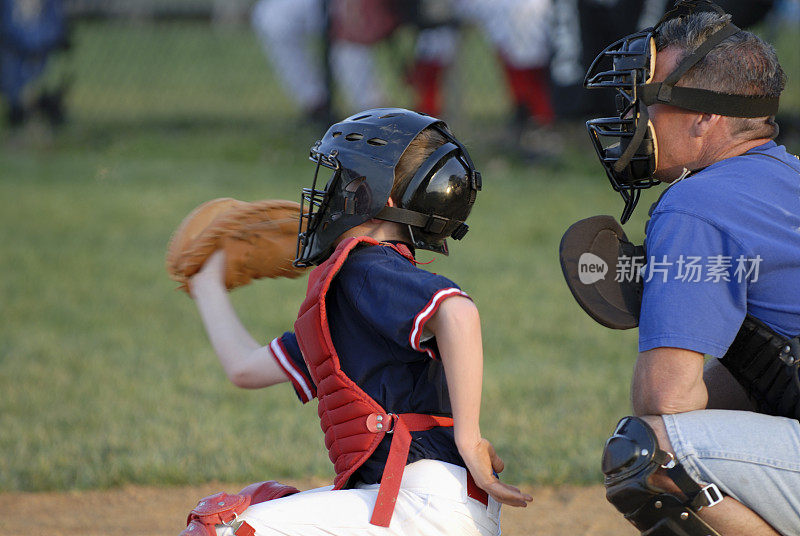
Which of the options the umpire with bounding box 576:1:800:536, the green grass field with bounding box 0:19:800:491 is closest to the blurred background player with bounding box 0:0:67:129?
the green grass field with bounding box 0:19:800:491

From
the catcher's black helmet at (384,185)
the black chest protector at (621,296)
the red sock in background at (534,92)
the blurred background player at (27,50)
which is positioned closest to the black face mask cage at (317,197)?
the catcher's black helmet at (384,185)

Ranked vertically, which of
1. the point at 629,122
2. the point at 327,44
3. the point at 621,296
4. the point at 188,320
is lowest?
the point at 188,320

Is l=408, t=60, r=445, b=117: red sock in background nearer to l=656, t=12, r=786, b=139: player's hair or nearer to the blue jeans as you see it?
l=656, t=12, r=786, b=139: player's hair

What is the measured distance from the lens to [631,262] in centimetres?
244

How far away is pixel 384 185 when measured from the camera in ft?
7.80

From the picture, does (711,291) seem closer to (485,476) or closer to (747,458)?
(747,458)

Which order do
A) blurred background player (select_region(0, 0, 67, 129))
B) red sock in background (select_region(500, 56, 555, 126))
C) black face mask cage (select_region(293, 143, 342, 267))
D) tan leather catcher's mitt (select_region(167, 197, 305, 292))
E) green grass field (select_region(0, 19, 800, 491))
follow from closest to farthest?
black face mask cage (select_region(293, 143, 342, 267))
tan leather catcher's mitt (select_region(167, 197, 305, 292))
green grass field (select_region(0, 19, 800, 491))
red sock in background (select_region(500, 56, 555, 126))
blurred background player (select_region(0, 0, 67, 129))

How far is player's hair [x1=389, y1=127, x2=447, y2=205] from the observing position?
243 cm

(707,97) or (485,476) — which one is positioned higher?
(707,97)

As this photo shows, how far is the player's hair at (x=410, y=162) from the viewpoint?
95.7 inches

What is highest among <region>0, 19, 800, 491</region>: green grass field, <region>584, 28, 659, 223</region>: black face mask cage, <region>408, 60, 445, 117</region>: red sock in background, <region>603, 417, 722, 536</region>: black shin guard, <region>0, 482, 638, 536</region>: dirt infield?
<region>584, 28, 659, 223</region>: black face mask cage

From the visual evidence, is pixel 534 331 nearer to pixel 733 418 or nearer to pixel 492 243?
pixel 492 243

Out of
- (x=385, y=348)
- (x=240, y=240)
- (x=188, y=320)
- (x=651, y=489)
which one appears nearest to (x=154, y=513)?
(x=240, y=240)

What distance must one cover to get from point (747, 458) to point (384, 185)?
1.07 meters
